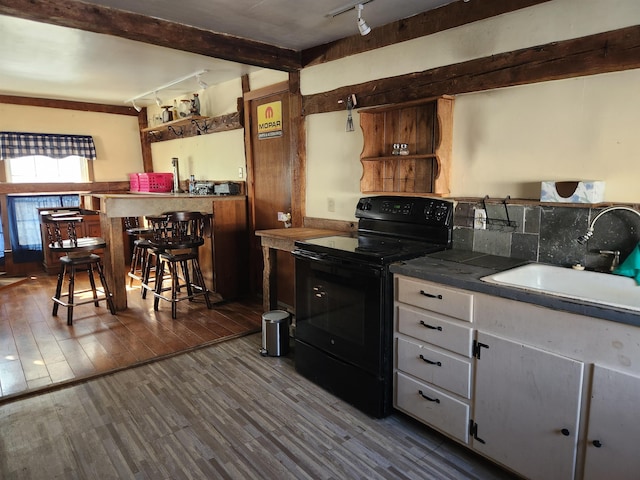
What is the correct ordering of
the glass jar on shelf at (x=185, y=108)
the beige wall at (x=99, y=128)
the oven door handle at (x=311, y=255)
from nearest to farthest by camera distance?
the oven door handle at (x=311, y=255) < the glass jar on shelf at (x=185, y=108) < the beige wall at (x=99, y=128)

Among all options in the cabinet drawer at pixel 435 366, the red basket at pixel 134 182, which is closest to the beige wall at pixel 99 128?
the red basket at pixel 134 182

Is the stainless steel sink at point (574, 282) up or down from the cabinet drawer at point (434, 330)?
up

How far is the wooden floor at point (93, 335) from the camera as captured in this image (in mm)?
2863

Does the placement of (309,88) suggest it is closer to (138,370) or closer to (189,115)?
(189,115)

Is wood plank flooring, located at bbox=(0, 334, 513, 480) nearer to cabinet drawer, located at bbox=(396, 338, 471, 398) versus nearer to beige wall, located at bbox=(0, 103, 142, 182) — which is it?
cabinet drawer, located at bbox=(396, 338, 471, 398)

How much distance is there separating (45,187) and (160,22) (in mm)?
4274

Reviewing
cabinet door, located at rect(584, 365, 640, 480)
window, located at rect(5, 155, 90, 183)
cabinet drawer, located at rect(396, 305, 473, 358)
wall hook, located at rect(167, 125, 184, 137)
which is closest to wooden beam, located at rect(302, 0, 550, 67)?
cabinet drawer, located at rect(396, 305, 473, 358)

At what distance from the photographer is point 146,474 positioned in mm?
1912

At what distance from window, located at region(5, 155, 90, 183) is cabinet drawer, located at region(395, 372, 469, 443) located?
5.87m

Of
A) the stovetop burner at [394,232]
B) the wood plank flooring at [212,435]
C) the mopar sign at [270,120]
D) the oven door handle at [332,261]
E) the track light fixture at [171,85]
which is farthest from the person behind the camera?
the track light fixture at [171,85]

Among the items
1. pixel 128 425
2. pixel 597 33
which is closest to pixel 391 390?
pixel 128 425

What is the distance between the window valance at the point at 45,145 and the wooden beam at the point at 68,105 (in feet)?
1.29

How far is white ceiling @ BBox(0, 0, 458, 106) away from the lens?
253 cm

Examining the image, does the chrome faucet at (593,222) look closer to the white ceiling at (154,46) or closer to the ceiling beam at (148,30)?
the white ceiling at (154,46)
